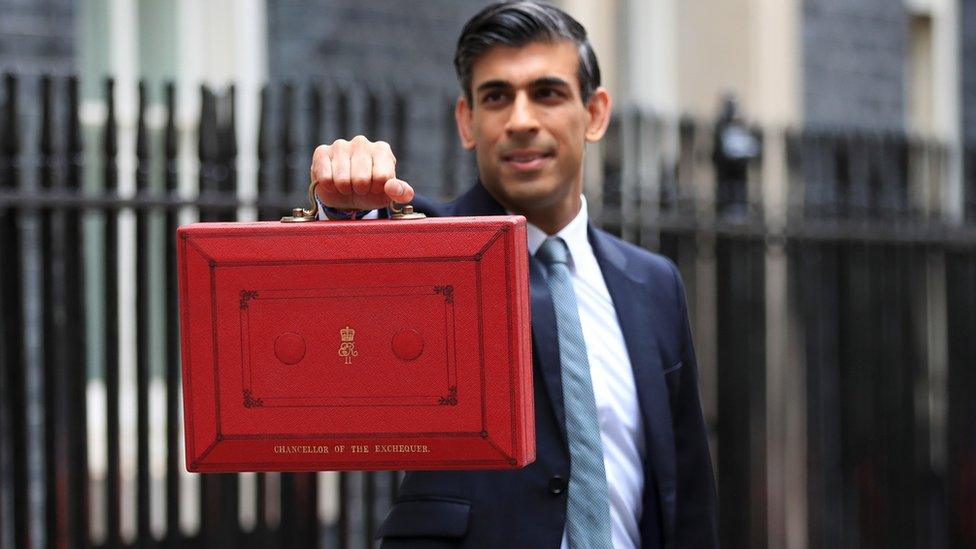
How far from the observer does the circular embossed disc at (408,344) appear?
8.68 feet

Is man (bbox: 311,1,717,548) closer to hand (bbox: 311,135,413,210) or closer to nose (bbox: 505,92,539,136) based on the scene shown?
nose (bbox: 505,92,539,136)

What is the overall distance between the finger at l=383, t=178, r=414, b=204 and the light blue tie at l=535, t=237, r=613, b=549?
59 cm

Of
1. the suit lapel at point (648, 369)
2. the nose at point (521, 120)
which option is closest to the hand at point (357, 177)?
the nose at point (521, 120)

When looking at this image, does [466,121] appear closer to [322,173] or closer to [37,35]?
[322,173]

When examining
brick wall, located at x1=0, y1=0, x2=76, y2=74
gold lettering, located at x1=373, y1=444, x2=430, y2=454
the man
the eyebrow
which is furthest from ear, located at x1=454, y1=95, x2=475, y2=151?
brick wall, located at x1=0, y1=0, x2=76, y2=74

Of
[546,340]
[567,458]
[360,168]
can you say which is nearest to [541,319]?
[546,340]

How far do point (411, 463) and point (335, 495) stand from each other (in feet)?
10.9

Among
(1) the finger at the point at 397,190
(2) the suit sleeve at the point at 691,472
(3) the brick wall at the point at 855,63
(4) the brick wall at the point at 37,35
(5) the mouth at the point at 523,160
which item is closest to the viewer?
(1) the finger at the point at 397,190

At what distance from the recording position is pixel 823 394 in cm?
727

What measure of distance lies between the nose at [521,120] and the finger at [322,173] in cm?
53

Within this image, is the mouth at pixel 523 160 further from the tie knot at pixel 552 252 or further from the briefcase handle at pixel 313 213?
the briefcase handle at pixel 313 213

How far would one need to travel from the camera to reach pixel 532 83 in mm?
3182

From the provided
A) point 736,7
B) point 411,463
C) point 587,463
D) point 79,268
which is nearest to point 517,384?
point 411,463

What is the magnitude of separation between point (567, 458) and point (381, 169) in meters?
0.72
